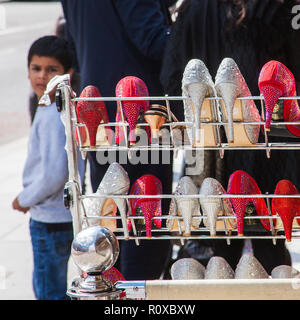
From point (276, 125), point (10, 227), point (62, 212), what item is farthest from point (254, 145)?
point (10, 227)

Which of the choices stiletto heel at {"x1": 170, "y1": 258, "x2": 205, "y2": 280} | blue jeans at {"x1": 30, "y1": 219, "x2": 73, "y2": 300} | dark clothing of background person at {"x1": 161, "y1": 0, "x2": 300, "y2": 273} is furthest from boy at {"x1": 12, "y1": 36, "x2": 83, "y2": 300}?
stiletto heel at {"x1": 170, "y1": 258, "x2": 205, "y2": 280}

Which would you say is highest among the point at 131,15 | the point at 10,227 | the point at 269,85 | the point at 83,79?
the point at 131,15

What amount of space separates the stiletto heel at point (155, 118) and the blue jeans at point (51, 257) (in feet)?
3.36

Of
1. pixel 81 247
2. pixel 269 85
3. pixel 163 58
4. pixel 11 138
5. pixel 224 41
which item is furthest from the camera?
pixel 11 138

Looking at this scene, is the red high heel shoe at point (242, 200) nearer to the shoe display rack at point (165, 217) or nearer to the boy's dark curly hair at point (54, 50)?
the shoe display rack at point (165, 217)

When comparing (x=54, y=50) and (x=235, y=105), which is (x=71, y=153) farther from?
(x=54, y=50)

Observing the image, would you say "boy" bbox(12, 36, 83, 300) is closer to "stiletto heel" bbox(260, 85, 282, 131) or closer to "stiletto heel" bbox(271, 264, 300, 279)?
"stiletto heel" bbox(271, 264, 300, 279)

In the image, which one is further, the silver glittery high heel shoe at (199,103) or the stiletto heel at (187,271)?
the stiletto heel at (187,271)

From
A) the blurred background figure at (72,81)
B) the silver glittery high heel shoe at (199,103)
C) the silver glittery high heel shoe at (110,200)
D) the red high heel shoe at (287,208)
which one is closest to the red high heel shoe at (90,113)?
the silver glittery high heel shoe at (110,200)

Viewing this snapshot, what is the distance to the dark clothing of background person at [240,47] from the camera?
2.12 meters

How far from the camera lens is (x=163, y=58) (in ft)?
7.69

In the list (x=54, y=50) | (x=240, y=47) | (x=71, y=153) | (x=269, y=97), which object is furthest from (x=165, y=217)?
(x=54, y=50)
